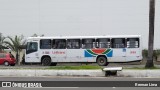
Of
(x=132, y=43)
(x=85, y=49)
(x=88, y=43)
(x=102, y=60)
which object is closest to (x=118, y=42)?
(x=132, y=43)

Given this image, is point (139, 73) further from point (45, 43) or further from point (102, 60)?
point (45, 43)

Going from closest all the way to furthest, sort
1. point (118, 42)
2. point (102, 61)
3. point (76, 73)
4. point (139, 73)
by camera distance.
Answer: point (139, 73) < point (76, 73) < point (118, 42) < point (102, 61)

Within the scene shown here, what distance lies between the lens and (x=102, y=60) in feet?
113

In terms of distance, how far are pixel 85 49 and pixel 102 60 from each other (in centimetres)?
158

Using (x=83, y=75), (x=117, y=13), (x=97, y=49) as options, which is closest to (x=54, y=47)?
(x=97, y=49)

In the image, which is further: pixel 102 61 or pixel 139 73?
pixel 102 61

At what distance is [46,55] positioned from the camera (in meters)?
35.3

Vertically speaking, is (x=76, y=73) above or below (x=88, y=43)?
below

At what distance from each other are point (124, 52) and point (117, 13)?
15442 mm

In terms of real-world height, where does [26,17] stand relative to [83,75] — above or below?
above

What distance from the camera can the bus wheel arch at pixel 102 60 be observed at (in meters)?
34.2

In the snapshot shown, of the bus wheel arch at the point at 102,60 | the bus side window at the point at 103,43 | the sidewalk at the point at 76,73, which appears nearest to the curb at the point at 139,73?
the sidewalk at the point at 76,73

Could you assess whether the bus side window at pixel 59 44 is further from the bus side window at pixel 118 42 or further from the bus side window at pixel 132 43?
the bus side window at pixel 132 43

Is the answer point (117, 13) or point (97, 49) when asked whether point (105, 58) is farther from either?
point (117, 13)
